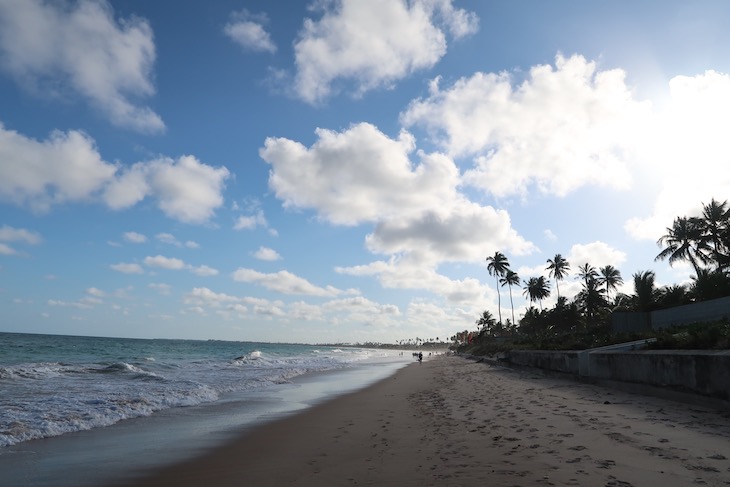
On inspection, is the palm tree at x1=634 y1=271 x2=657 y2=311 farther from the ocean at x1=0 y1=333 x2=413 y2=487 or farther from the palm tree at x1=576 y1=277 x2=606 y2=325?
the ocean at x1=0 y1=333 x2=413 y2=487

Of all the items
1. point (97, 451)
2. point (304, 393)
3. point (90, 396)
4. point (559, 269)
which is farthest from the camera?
point (559, 269)

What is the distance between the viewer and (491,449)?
239 inches

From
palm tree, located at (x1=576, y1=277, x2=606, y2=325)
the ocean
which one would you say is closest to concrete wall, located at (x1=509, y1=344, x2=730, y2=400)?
the ocean

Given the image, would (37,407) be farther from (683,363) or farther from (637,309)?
(637,309)

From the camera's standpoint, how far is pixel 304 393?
16781mm

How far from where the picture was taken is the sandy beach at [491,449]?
4836mm

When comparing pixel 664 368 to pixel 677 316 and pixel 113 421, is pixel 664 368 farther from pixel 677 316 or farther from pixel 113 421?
pixel 677 316

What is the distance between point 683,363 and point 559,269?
230 feet

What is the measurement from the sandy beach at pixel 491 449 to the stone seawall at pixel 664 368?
0.41m

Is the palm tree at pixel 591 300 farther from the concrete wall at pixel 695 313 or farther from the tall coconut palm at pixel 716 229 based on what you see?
the concrete wall at pixel 695 313

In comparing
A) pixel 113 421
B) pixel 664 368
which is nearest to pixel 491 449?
pixel 664 368

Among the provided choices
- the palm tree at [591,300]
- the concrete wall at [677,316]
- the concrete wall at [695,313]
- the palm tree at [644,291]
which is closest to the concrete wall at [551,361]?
the concrete wall at [677,316]

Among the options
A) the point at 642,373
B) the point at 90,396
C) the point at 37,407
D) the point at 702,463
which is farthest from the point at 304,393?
the point at 702,463

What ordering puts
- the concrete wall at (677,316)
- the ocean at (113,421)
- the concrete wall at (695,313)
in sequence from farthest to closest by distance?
the concrete wall at (677,316), the concrete wall at (695,313), the ocean at (113,421)
